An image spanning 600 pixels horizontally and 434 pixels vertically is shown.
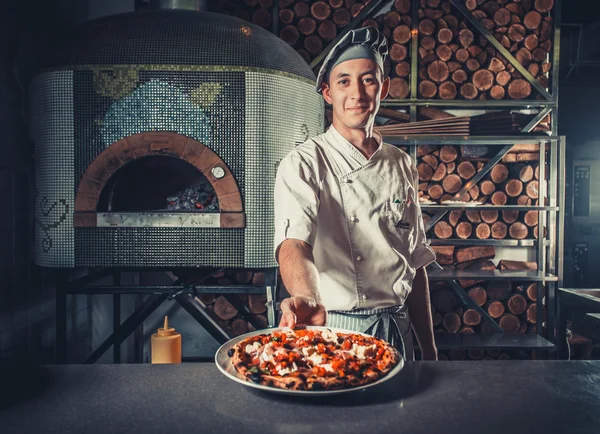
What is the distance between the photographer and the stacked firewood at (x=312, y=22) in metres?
3.92

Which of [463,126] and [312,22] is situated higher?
[312,22]

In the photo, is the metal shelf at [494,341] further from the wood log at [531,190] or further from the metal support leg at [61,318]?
the metal support leg at [61,318]

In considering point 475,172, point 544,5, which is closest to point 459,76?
point 475,172

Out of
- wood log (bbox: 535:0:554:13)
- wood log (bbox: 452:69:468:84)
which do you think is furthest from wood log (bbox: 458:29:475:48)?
wood log (bbox: 535:0:554:13)

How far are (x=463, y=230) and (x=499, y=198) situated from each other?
40 centimetres

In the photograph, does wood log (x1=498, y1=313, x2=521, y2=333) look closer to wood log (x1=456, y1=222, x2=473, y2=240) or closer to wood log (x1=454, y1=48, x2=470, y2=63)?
wood log (x1=456, y1=222, x2=473, y2=240)

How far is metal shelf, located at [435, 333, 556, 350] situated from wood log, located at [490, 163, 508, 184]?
49.5 inches

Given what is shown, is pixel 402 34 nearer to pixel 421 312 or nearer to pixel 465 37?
pixel 465 37

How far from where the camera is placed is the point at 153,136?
2.45 metres

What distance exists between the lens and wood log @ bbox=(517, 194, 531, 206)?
403 centimetres

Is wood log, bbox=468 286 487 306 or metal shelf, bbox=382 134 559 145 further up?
metal shelf, bbox=382 134 559 145

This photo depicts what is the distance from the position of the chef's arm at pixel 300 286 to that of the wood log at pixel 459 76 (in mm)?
2897

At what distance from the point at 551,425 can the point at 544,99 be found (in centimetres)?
371

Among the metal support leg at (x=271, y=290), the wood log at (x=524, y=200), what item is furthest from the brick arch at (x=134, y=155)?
the wood log at (x=524, y=200)
